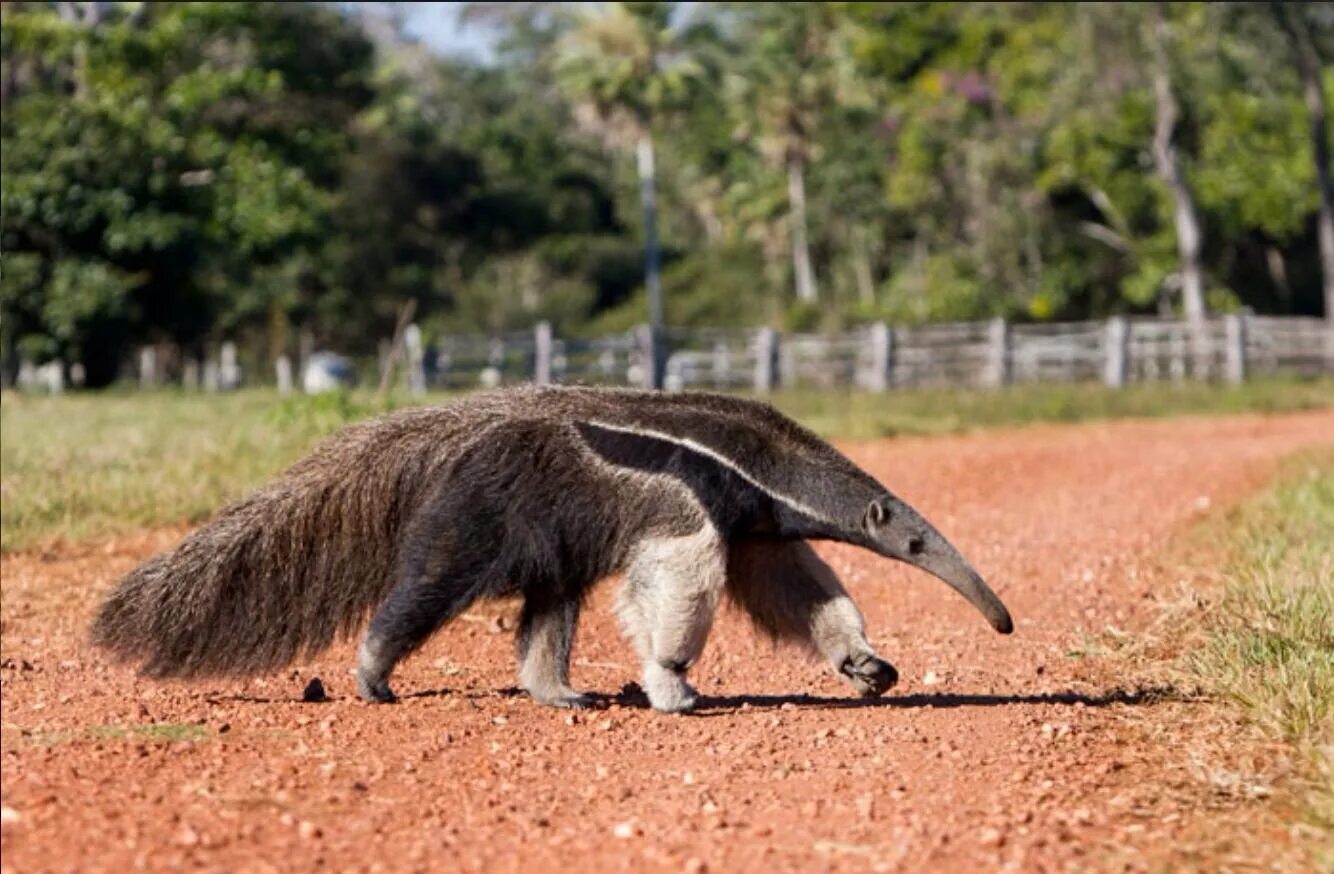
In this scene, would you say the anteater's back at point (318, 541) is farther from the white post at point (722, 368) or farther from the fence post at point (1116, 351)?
the white post at point (722, 368)

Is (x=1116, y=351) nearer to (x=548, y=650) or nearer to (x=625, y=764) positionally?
(x=548, y=650)

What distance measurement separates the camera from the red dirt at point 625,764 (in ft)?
13.8

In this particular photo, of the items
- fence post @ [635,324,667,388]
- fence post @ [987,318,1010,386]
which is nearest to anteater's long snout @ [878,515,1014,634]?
fence post @ [635,324,667,388]

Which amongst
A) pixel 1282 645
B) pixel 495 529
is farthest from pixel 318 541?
pixel 1282 645

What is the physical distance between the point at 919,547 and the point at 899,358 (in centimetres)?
2452

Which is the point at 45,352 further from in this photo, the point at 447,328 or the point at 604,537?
the point at 604,537

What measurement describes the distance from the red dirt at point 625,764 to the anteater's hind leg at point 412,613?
14 centimetres

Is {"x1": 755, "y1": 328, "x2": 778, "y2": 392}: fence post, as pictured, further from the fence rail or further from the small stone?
the small stone

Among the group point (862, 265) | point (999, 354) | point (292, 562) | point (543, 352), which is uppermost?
point (862, 265)

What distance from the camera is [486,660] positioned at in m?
7.39

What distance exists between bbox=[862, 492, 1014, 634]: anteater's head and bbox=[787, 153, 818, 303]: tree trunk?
4395 cm

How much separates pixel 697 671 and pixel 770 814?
2.52 meters

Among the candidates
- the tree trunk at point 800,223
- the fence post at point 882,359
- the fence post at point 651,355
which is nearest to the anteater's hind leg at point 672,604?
the fence post at point 651,355

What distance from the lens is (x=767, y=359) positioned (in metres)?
30.3
